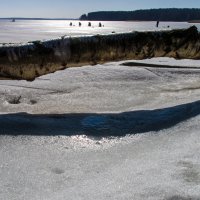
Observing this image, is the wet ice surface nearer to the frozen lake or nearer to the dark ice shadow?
the dark ice shadow

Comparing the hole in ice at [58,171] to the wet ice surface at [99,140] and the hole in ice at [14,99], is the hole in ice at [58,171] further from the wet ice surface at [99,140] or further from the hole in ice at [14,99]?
the hole in ice at [14,99]

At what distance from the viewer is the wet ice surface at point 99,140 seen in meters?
1.62

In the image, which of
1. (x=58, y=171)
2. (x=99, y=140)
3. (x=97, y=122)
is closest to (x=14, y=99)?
(x=97, y=122)

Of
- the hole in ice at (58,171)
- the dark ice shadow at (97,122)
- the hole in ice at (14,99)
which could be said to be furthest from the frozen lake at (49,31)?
the hole in ice at (58,171)

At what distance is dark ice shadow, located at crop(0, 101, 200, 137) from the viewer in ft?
8.08

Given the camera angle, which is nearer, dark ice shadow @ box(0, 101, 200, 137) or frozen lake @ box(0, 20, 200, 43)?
dark ice shadow @ box(0, 101, 200, 137)

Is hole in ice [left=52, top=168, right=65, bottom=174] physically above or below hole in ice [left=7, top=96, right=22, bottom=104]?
above

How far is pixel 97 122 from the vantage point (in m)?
2.70

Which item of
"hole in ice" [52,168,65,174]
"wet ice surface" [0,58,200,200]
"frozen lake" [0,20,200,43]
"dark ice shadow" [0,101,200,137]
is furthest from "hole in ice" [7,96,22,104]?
"hole in ice" [52,168,65,174]

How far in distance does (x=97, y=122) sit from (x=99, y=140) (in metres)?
0.39

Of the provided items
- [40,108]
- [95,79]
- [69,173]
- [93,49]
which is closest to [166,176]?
[69,173]

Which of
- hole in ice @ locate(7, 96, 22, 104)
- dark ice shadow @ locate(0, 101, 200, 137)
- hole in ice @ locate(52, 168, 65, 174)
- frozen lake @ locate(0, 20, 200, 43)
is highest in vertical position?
hole in ice @ locate(52, 168, 65, 174)

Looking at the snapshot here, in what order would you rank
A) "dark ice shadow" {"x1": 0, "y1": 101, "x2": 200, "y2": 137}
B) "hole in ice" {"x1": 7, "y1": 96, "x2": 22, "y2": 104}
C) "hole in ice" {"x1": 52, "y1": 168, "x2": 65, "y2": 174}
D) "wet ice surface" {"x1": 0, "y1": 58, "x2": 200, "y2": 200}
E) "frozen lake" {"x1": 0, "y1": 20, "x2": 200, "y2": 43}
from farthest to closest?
"frozen lake" {"x1": 0, "y1": 20, "x2": 200, "y2": 43} < "hole in ice" {"x1": 7, "y1": 96, "x2": 22, "y2": 104} < "dark ice shadow" {"x1": 0, "y1": 101, "x2": 200, "y2": 137} < "hole in ice" {"x1": 52, "y1": 168, "x2": 65, "y2": 174} < "wet ice surface" {"x1": 0, "y1": 58, "x2": 200, "y2": 200}

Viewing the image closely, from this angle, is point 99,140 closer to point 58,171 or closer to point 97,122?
point 97,122
